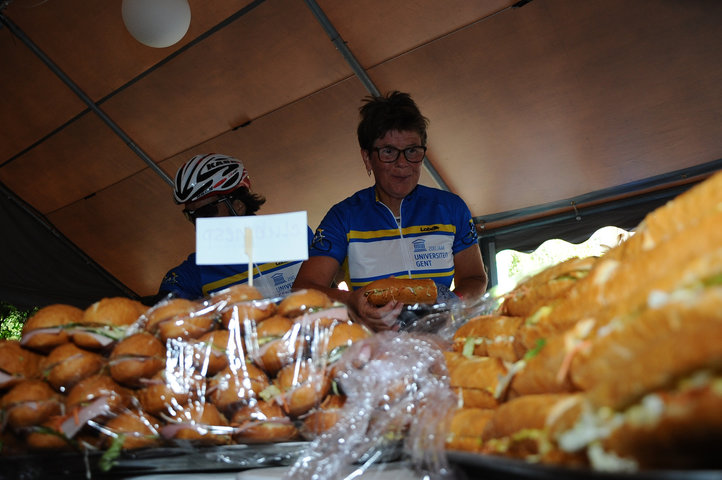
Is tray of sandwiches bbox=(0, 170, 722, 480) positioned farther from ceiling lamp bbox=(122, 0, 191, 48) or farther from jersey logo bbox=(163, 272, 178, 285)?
ceiling lamp bbox=(122, 0, 191, 48)

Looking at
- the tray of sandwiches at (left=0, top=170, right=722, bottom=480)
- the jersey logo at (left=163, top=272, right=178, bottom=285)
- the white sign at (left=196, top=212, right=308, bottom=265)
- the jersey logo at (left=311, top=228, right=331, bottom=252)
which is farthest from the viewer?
the jersey logo at (left=163, top=272, right=178, bottom=285)

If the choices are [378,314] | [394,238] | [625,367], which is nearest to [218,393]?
[378,314]

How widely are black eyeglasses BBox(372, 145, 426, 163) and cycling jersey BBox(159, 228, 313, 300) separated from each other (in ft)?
2.32

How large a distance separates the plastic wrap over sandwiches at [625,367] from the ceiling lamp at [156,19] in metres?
3.71

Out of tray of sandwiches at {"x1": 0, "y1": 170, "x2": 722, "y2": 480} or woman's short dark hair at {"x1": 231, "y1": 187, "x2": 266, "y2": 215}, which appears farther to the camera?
woman's short dark hair at {"x1": 231, "y1": 187, "x2": 266, "y2": 215}

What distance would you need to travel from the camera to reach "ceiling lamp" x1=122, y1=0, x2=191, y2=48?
3.78m

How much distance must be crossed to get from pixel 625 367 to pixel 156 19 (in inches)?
161

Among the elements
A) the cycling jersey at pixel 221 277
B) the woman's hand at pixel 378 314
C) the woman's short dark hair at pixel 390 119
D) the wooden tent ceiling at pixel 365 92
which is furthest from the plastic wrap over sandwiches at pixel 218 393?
the wooden tent ceiling at pixel 365 92

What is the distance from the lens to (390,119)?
2.69 meters

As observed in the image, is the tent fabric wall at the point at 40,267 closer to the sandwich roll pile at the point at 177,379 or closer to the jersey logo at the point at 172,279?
the jersey logo at the point at 172,279

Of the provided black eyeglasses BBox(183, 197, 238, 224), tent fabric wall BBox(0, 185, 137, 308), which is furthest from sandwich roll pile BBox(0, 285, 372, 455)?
tent fabric wall BBox(0, 185, 137, 308)

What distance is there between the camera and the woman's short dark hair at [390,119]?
270 cm

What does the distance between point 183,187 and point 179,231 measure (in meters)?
3.81

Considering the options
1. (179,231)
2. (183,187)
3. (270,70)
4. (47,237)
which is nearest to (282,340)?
(183,187)
